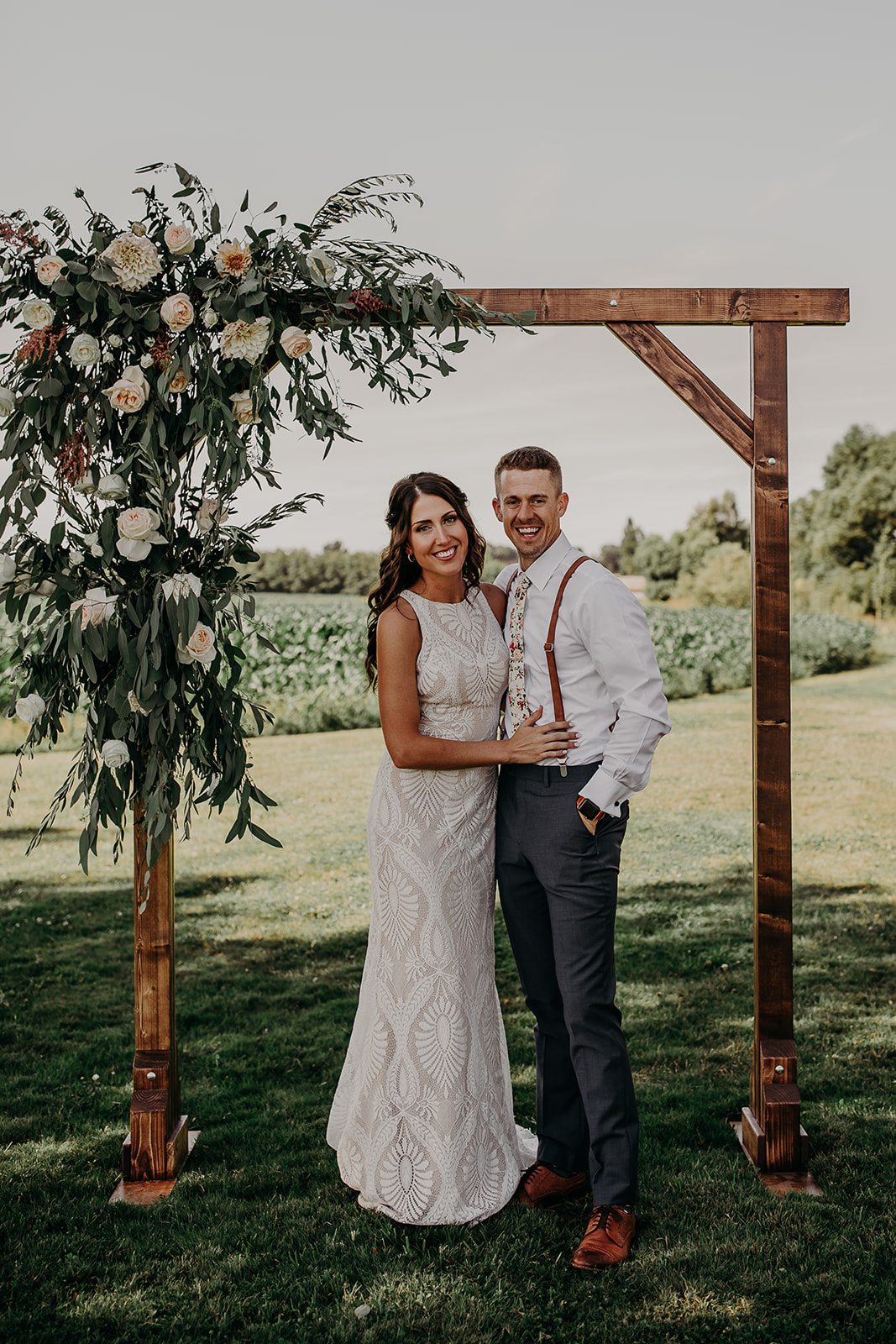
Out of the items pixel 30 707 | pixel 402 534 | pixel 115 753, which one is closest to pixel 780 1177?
pixel 402 534

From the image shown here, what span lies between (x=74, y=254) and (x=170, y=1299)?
2.99 m

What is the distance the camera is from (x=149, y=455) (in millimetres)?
3018

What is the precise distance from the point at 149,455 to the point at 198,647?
1.90 ft

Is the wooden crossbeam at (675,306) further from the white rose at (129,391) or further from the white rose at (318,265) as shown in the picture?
the white rose at (129,391)

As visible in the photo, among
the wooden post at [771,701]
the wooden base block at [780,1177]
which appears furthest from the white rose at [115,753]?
the wooden base block at [780,1177]

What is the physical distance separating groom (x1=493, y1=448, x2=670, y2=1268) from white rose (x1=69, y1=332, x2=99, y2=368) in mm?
1244

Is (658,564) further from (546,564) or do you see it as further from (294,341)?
(294,341)

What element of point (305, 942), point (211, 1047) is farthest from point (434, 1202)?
point (305, 942)

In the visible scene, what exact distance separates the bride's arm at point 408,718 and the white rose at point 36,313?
128 cm

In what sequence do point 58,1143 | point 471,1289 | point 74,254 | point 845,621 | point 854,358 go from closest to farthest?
point 471,1289 < point 74,254 < point 58,1143 < point 845,621 < point 854,358

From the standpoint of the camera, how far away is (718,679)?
1916 centimetres

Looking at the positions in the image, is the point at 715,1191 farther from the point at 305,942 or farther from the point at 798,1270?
the point at 305,942

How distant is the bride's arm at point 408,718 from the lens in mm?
3103

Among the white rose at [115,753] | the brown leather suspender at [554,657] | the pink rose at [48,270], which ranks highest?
the pink rose at [48,270]
